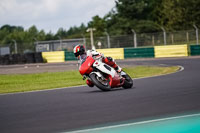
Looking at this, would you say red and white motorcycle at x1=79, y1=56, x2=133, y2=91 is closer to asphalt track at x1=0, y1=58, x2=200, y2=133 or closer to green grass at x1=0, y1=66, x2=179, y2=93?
asphalt track at x1=0, y1=58, x2=200, y2=133

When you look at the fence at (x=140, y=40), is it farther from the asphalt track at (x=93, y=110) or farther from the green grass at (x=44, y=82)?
the asphalt track at (x=93, y=110)

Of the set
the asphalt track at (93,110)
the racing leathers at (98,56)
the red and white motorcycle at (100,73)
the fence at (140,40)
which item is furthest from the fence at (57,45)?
the asphalt track at (93,110)

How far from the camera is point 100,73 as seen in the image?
10.6 meters

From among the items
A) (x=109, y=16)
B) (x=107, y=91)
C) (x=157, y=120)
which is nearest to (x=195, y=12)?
(x=109, y=16)

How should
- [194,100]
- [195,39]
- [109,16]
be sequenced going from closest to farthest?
[194,100], [195,39], [109,16]

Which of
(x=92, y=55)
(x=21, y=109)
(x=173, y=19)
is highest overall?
(x=173, y=19)

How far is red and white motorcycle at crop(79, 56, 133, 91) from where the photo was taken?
34.3 ft

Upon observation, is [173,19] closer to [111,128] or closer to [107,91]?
[107,91]

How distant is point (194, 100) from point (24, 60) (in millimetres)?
27845

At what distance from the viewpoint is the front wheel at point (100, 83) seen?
10430mm

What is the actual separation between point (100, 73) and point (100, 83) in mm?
255

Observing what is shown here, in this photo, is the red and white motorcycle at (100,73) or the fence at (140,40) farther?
the fence at (140,40)

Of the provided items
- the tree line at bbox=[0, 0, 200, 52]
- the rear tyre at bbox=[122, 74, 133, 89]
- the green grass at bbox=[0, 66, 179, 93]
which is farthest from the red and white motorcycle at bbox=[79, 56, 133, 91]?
the tree line at bbox=[0, 0, 200, 52]

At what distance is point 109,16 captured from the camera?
70375 mm
